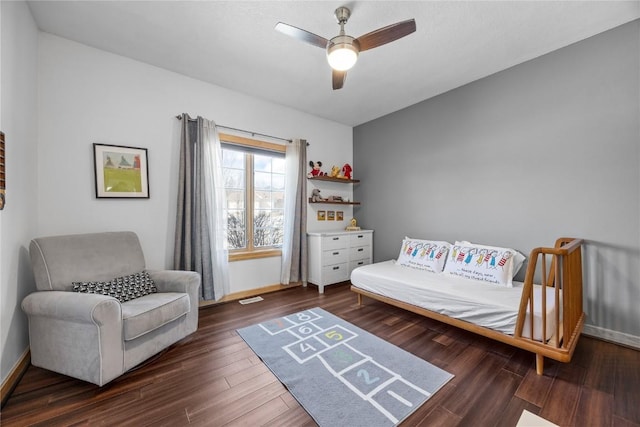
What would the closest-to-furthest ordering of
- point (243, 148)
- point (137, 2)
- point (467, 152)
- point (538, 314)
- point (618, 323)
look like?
1. point (538, 314)
2. point (137, 2)
3. point (618, 323)
4. point (467, 152)
5. point (243, 148)

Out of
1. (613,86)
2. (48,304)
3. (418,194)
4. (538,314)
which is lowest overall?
(538,314)

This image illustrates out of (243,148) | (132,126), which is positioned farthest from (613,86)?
(132,126)

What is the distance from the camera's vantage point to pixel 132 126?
261cm

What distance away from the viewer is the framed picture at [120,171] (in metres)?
2.41

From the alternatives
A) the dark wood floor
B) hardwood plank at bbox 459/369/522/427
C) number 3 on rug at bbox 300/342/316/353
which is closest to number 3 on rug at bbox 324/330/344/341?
number 3 on rug at bbox 300/342/316/353

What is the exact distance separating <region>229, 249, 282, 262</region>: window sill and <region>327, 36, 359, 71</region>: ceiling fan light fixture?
8.21ft

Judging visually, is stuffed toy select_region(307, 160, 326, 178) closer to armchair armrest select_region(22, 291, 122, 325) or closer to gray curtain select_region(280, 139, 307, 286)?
gray curtain select_region(280, 139, 307, 286)

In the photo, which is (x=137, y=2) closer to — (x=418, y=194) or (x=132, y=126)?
(x=132, y=126)

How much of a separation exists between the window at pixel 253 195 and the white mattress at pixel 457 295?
1.44 metres

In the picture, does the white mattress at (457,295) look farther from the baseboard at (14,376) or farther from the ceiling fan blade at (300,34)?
the baseboard at (14,376)

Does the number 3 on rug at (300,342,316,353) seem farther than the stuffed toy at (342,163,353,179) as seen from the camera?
No

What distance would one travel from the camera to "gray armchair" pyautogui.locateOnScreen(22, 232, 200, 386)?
1.56m

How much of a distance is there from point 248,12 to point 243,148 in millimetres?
1638

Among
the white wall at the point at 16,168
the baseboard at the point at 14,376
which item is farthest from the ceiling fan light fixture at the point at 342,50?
the baseboard at the point at 14,376
